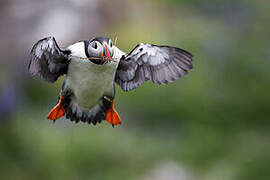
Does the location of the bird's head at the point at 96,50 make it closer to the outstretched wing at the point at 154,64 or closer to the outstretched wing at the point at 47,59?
the outstretched wing at the point at 47,59

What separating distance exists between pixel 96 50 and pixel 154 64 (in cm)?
38

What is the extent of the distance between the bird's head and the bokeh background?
3585 millimetres

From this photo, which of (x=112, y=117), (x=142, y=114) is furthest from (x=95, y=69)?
(x=142, y=114)

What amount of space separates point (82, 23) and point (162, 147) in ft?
5.96

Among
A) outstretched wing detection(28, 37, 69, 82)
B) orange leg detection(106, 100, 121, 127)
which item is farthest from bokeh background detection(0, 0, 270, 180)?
outstretched wing detection(28, 37, 69, 82)

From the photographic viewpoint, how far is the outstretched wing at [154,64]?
2141mm

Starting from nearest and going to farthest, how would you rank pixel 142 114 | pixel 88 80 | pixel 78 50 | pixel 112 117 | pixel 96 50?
pixel 96 50
pixel 78 50
pixel 88 80
pixel 112 117
pixel 142 114

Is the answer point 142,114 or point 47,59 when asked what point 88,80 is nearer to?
point 47,59

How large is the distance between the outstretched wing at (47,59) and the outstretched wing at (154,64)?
256 millimetres

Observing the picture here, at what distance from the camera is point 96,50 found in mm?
1873

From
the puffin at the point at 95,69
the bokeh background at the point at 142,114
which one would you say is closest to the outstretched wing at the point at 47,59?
the puffin at the point at 95,69

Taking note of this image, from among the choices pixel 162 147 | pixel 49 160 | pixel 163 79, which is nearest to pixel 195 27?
pixel 162 147

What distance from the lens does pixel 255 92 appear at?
6512mm

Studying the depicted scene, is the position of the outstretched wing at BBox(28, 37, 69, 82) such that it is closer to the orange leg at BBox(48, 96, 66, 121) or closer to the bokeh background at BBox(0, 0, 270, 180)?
the orange leg at BBox(48, 96, 66, 121)
